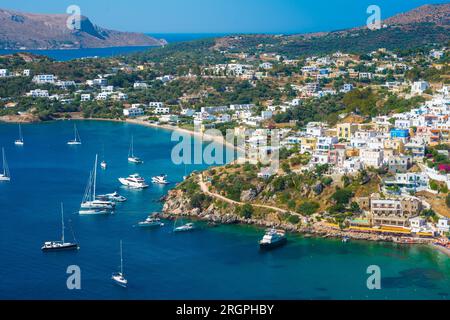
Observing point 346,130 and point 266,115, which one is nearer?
point 346,130

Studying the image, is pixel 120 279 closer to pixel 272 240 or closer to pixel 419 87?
pixel 272 240

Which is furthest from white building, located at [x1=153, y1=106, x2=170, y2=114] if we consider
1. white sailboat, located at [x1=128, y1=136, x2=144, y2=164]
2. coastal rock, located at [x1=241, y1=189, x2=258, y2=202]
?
coastal rock, located at [x1=241, y1=189, x2=258, y2=202]

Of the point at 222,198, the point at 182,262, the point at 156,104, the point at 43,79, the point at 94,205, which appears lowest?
the point at 182,262

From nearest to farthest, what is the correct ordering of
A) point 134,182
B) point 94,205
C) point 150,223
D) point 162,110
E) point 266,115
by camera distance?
point 150,223 < point 94,205 < point 134,182 < point 266,115 < point 162,110

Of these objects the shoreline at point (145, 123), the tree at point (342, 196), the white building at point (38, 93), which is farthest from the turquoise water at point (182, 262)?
the white building at point (38, 93)

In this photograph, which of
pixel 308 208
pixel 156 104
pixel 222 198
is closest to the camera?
pixel 308 208

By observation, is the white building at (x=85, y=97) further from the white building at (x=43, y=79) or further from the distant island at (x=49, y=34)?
the distant island at (x=49, y=34)

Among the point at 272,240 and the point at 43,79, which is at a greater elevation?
the point at 43,79

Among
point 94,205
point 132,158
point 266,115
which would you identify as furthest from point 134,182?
point 266,115
